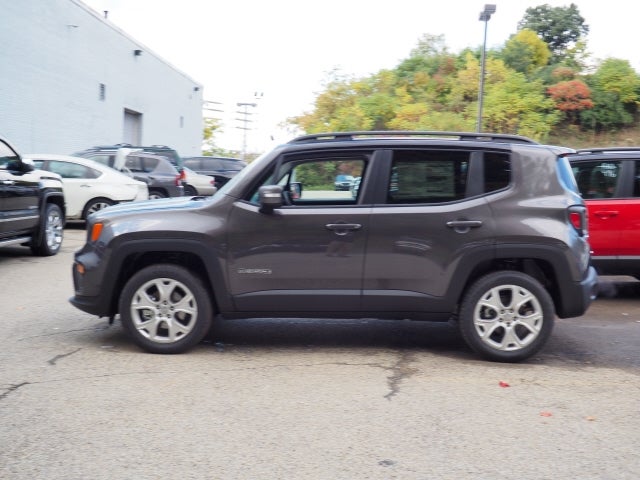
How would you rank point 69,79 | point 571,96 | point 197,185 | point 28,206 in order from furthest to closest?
1. point 571,96
2. point 69,79
3. point 197,185
4. point 28,206

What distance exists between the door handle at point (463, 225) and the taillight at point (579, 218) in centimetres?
76

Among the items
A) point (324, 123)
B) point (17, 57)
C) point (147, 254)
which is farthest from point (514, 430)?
point (324, 123)

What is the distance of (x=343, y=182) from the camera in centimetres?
629

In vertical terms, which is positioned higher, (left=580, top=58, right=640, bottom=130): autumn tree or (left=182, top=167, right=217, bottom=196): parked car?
(left=580, top=58, right=640, bottom=130): autumn tree

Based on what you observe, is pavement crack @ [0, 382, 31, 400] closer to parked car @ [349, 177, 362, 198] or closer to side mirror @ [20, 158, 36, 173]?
parked car @ [349, 177, 362, 198]

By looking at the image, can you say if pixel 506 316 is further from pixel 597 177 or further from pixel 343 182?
pixel 597 177

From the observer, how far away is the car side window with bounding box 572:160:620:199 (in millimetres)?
8914

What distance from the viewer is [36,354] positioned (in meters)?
6.17

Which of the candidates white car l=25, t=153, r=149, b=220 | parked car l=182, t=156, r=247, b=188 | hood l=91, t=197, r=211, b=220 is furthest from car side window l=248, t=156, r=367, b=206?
parked car l=182, t=156, r=247, b=188

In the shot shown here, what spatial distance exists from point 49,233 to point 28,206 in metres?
1.00

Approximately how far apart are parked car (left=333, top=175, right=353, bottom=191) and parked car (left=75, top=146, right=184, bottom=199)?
1412 centimetres

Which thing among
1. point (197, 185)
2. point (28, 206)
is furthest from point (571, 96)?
point (28, 206)

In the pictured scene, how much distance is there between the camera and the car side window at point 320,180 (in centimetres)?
627

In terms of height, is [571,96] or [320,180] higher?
[571,96]
